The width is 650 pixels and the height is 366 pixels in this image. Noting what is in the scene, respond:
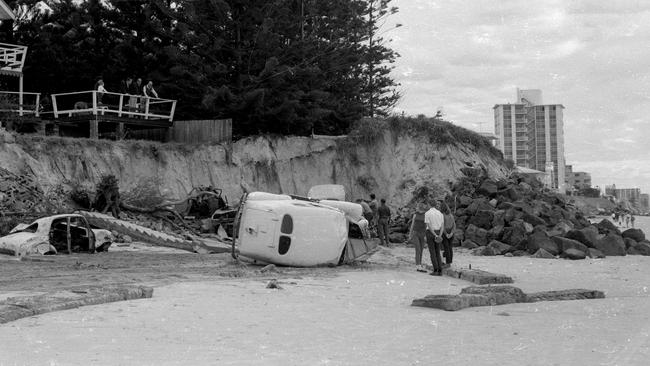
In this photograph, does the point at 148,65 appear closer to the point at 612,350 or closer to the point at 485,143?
the point at 485,143

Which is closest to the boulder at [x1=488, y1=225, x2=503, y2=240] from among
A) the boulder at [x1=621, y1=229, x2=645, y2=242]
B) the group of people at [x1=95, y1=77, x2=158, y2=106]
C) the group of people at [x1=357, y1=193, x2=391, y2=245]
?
the group of people at [x1=357, y1=193, x2=391, y2=245]

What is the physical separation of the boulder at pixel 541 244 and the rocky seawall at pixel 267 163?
11.2 meters

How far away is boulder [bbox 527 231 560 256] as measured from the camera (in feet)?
79.6

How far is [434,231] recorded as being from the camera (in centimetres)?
1638

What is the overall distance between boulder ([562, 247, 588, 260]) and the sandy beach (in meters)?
9.27

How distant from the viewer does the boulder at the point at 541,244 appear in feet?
79.6

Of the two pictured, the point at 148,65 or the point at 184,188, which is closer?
the point at 184,188

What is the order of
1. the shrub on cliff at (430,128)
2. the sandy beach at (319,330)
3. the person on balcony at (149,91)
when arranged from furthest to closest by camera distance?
the shrub on cliff at (430,128) → the person on balcony at (149,91) → the sandy beach at (319,330)

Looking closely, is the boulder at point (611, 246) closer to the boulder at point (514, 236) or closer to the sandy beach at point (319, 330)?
the boulder at point (514, 236)

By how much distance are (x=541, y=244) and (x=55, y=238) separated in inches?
620

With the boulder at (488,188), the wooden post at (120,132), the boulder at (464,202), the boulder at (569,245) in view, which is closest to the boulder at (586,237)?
the boulder at (569,245)

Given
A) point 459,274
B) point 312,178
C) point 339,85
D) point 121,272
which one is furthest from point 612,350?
point 339,85

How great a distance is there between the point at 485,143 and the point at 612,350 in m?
33.3

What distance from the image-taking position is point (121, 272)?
15.9 m
